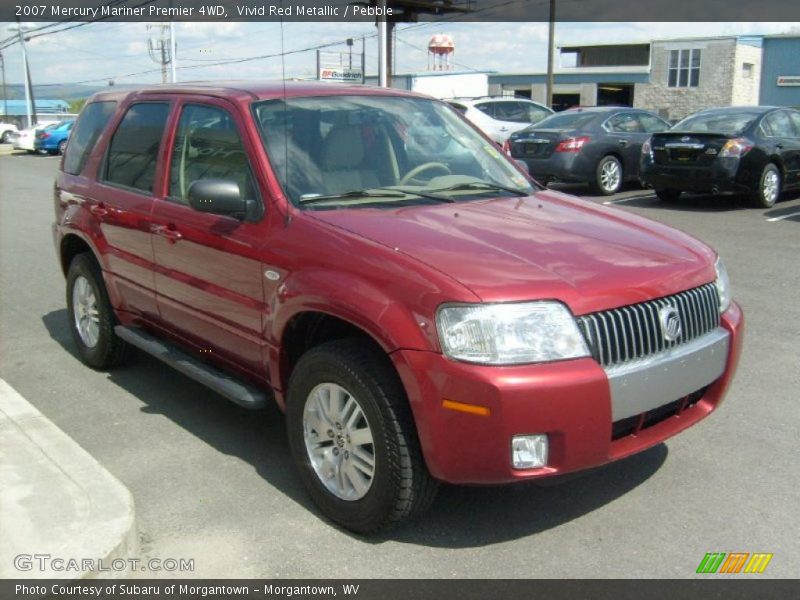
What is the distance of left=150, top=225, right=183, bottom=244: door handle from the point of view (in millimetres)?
4613

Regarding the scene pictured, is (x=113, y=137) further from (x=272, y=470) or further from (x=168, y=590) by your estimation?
(x=168, y=590)

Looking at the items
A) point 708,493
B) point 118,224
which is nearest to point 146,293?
point 118,224

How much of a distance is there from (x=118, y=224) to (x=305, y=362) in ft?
7.16

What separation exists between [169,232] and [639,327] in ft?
8.49

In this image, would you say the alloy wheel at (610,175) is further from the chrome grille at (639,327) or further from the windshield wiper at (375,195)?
the chrome grille at (639,327)

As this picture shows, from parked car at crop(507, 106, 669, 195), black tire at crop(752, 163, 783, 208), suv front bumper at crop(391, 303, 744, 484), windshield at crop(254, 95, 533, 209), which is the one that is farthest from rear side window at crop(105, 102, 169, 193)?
black tire at crop(752, 163, 783, 208)

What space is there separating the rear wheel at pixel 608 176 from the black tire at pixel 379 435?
40.5 feet

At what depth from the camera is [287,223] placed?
389 cm

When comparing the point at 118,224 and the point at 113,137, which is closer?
the point at 118,224

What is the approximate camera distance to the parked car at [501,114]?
2028 centimetres

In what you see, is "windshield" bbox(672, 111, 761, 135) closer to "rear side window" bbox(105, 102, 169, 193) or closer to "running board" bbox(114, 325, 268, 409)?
"rear side window" bbox(105, 102, 169, 193)

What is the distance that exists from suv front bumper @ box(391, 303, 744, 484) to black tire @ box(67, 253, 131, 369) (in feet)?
10.2

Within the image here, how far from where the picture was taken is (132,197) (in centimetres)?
514

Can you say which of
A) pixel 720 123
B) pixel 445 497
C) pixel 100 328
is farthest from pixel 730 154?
pixel 445 497
